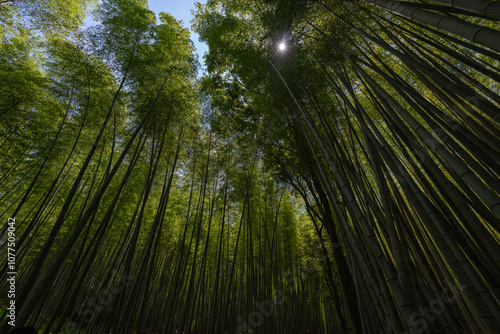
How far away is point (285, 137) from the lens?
4.46m

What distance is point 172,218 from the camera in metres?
8.03

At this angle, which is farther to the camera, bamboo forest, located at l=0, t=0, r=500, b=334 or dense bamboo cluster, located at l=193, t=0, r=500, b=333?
bamboo forest, located at l=0, t=0, r=500, b=334

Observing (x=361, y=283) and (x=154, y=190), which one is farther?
(x=154, y=190)

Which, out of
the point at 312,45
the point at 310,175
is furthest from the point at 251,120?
the point at 312,45

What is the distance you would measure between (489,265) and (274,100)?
329 cm

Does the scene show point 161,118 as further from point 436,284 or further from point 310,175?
point 436,284

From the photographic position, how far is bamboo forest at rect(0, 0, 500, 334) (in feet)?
3.83

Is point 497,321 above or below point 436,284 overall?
below

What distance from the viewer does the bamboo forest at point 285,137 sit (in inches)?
46.0

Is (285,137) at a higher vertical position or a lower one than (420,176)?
higher

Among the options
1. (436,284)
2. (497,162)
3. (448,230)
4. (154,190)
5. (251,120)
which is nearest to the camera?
(448,230)

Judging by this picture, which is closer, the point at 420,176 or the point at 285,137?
the point at 420,176

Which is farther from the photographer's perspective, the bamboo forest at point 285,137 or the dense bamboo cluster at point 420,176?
the bamboo forest at point 285,137

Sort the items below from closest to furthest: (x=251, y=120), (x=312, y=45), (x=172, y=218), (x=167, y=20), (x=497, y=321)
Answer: (x=497, y=321) < (x=312, y=45) < (x=167, y=20) < (x=251, y=120) < (x=172, y=218)
